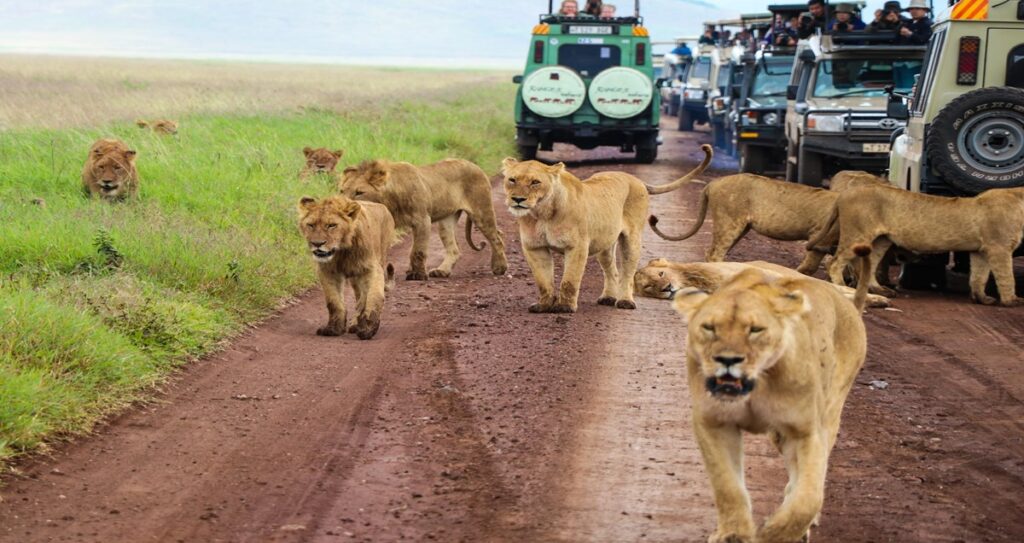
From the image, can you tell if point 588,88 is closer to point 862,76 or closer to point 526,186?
point 862,76

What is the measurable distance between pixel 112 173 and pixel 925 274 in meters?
6.38

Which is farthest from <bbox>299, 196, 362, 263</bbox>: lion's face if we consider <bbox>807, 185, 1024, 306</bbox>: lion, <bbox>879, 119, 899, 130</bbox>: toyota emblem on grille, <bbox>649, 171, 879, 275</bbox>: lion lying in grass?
<bbox>879, 119, 899, 130</bbox>: toyota emblem on grille

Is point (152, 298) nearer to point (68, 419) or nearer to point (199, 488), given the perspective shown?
point (68, 419)

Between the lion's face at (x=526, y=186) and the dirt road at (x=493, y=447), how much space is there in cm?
69

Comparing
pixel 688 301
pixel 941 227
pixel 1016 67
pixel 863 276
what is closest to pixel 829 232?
pixel 941 227

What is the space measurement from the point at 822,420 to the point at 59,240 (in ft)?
20.1

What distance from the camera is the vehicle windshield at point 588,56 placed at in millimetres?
22953

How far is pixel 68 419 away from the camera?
6.10 meters

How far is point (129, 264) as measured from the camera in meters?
9.18

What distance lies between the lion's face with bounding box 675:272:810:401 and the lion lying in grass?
6706mm

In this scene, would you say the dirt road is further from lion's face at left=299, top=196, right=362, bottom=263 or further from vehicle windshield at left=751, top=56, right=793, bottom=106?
vehicle windshield at left=751, top=56, right=793, bottom=106

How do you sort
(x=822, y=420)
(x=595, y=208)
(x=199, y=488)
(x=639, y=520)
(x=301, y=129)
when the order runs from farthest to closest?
(x=301, y=129) → (x=595, y=208) → (x=199, y=488) → (x=639, y=520) → (x=822, y=420)

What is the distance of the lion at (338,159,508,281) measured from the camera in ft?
35.3

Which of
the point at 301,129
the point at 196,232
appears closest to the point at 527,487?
the point at 196,232
